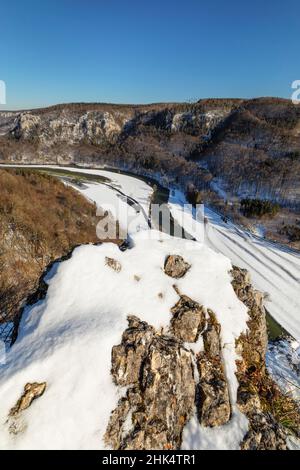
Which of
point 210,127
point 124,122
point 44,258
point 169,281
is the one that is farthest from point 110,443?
point 124,122

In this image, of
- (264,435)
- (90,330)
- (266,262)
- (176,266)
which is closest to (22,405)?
(90,330)

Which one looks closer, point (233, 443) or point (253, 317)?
point (233, 443)

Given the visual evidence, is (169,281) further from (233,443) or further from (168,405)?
(233,443)

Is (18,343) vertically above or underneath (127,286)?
underneath

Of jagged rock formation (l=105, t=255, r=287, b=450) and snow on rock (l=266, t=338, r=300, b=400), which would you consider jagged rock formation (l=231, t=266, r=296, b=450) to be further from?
snow on rock (l=266, t=338, r=300, b=400)

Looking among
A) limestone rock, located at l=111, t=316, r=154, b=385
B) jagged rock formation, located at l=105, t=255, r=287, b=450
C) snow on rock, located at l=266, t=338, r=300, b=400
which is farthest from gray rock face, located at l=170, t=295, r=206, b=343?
snow on rock, located at l=266, t=338, r=300, b=400

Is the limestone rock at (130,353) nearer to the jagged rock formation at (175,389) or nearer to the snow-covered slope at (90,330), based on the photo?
the jagged rock formation at (175,389)

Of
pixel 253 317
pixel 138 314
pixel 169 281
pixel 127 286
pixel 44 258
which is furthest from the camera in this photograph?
pixel 44 258
